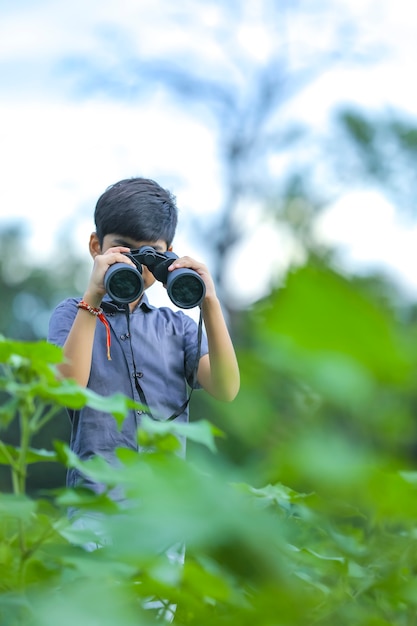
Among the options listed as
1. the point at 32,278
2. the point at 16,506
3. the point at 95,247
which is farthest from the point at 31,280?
the point at 16,506

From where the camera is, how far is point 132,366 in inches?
70.3

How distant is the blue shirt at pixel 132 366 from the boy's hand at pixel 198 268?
0.42 ft

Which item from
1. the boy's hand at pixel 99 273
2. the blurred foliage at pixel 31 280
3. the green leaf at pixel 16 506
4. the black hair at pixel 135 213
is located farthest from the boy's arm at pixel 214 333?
the blurred foliage at pixel 31 280

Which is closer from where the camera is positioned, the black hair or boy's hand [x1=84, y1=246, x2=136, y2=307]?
boy's hand [x1=84, y1=246, x2=136, y2=307]

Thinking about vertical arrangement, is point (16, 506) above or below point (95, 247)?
below

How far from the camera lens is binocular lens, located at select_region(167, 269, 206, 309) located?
64.0 inches

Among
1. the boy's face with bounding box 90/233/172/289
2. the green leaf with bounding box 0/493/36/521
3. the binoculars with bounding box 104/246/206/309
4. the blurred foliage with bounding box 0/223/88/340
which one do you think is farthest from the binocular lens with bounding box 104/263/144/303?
the blurred foliage with bounding box 0/223/88/340

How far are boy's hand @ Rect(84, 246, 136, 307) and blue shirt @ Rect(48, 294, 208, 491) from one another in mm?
88

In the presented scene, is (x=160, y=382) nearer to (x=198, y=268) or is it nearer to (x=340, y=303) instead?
(x=198, y=268)

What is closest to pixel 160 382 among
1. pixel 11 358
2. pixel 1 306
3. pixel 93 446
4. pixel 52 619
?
pixel 93 446

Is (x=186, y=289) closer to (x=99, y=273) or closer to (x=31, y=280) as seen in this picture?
(x=99, y=273)

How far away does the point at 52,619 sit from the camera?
0.33 meters

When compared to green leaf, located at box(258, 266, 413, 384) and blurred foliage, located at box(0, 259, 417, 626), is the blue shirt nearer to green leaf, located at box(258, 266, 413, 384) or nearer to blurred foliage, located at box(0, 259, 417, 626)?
blurred foliage, located at box(0, 259, 417, 626)

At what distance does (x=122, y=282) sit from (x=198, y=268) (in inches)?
7.0
